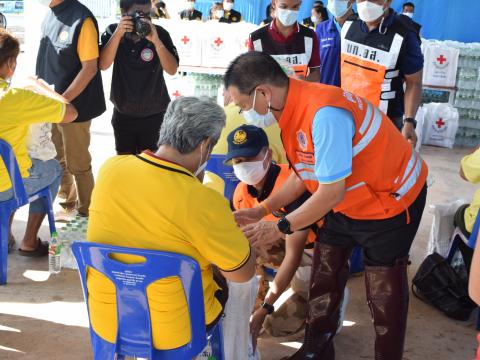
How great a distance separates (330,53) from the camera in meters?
4.00

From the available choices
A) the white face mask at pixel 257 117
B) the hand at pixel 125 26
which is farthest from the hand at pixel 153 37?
the white face mask at pixel 257 117

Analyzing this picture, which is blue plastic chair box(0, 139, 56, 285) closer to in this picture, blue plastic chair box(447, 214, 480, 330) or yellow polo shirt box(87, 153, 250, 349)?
yellow polo shirt box(87, 153, 250, 349)

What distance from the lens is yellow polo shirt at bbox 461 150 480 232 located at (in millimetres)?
2857

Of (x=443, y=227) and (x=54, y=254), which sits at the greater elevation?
(x=443, y=227)

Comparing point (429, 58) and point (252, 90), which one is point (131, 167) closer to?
point (252, 90)

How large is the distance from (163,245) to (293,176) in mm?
846

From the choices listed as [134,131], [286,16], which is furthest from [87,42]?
[286,16]

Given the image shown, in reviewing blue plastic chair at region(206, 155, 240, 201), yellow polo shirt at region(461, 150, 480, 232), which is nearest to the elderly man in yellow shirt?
blue plastic chair at region(206, 155, 240, 201)

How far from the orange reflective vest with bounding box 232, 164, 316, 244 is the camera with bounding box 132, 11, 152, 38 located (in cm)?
141

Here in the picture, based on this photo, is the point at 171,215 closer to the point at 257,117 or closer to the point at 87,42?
the point at 257,117

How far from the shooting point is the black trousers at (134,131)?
12.5ft

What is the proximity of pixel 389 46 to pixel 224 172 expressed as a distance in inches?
48.4

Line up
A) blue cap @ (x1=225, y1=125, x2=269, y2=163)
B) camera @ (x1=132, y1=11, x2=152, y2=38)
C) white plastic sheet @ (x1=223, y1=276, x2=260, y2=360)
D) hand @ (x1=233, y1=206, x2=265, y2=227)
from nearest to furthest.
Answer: white plastic sheet @ (x1=223, y1=276, x2=260, y2=360)
hand @ (x1=233, y1=206, x2=265, y2=227)
blue cap @ (x1=225, y1=125, x2=269, y2=163)
camera @ (x1=132, y1=11, x2=152, y2=38)

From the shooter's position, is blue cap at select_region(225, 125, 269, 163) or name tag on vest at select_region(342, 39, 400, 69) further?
name tag on vest at select_region(342, 39, 400, 69)
